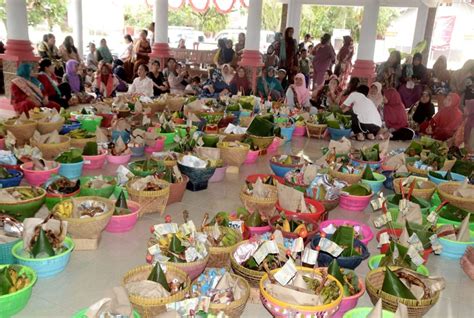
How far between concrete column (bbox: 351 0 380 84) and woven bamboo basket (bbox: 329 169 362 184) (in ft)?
15.3

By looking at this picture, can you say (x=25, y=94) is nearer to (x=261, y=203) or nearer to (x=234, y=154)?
(x=234, y=154)

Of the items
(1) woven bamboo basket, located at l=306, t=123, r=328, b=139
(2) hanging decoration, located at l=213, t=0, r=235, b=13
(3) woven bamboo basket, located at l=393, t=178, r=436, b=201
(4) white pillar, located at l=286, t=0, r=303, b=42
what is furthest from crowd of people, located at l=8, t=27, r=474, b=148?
(3) woven bamboo basket, located at l=393, t=178, r=436, b=201

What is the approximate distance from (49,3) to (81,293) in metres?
16.9

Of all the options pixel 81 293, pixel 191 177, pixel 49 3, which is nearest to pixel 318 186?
pixel 191 177

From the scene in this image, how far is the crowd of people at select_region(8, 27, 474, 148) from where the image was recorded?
708cm

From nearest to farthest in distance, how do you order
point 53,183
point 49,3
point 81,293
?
point 81,293 → point 53,183 → point 49,3

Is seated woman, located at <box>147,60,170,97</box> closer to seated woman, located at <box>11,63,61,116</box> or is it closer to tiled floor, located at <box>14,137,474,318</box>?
seated woman, located at <box>11,63,61,116</box>

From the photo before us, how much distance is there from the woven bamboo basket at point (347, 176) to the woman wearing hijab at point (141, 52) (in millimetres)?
7501

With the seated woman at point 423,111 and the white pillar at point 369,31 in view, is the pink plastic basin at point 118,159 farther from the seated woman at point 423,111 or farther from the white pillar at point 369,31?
the white pillar at point 369,31

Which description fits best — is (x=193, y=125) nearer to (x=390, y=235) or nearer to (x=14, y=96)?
(x=14, y=96)

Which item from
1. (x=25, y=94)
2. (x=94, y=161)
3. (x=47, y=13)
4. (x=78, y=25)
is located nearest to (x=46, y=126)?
(x=94, y=161)

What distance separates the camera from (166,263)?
2.59 m

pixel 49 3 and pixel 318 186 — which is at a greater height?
pixel 49 3

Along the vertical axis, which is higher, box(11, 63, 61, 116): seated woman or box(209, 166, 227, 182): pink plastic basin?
box(11, 63, 61, 116): seated woman
